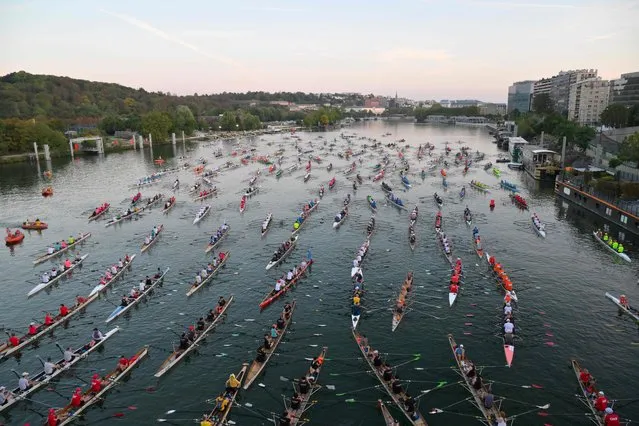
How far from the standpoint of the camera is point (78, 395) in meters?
27.7

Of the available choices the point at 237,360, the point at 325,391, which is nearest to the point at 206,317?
the point at 237,360

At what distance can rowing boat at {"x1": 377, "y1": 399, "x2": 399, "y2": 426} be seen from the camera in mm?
25656

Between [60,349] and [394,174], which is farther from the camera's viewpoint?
[394,174]

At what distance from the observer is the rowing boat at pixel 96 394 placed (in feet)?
87.8

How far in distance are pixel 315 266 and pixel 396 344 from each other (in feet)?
54.5

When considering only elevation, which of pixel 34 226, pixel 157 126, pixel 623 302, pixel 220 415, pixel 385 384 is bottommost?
pixel 220 415

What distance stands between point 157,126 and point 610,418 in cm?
17714

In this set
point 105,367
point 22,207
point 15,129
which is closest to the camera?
point 105,367

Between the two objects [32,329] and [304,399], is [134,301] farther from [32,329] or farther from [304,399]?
[304,399]

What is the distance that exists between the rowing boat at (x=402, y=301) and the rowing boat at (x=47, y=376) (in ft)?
73.3

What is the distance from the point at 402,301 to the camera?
39.8 m

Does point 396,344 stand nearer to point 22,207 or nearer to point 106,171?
point 22,207

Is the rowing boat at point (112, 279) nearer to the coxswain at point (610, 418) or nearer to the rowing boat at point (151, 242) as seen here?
the rowing boat at point (151, 242)

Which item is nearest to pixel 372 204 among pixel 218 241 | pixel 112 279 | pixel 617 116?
pixel 218 241
